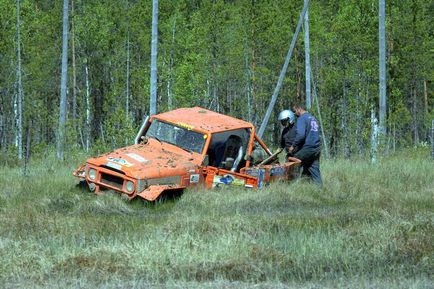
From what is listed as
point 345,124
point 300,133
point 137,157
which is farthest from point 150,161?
point 345,124

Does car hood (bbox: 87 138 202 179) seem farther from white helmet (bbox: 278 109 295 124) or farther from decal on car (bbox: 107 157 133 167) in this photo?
white helmet (bbox: 278 109 295 124)

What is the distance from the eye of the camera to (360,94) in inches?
1109

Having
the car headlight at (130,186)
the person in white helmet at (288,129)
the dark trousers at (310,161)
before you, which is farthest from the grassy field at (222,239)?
the person in white helmet at (288,129)

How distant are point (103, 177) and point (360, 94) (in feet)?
58.8

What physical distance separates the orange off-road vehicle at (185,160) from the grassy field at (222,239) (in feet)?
1.14

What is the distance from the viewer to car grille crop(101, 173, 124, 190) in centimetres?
1197

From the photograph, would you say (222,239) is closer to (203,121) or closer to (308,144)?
(203,121)

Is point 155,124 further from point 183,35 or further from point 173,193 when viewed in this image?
point 183,35

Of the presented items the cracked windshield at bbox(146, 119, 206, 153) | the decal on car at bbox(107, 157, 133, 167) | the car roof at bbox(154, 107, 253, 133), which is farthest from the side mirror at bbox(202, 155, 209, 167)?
the decal on car at bbox(107, 157, 133, 167)

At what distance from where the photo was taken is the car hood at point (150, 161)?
468 inches

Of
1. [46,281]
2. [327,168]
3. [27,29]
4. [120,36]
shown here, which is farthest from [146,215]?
[120,36]

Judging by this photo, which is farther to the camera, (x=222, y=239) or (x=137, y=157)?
(x=137, y=157)

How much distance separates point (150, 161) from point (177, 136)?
150 centimetres

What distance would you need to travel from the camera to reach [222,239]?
789 centimetres
